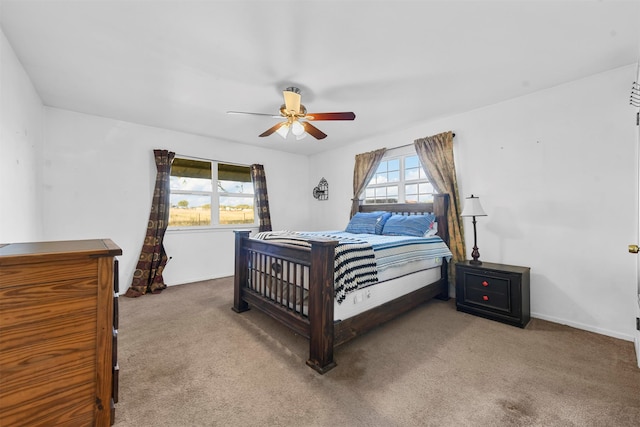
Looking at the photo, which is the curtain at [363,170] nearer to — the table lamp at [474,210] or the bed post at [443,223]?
the bed post at [443,223]

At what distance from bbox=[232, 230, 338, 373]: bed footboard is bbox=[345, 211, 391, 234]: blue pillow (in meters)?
1.71

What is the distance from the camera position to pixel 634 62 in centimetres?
233

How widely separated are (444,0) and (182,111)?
313 centimetres

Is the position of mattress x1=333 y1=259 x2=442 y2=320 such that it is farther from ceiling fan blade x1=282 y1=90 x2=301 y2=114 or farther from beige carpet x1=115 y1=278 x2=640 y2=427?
ceiling fan blade x1=282 y1=90 x2=301 y2=114

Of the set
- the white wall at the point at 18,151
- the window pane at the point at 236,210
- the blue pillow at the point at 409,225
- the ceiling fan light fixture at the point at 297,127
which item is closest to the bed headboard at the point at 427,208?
the blue pillow at the point at 409,225

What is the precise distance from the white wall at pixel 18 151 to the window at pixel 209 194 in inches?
61.5

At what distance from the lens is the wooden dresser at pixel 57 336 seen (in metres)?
1.09

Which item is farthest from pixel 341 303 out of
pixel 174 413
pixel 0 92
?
pixel 0 92

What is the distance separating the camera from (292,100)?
8.14 feet

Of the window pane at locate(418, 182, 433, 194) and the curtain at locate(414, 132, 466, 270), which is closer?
the curtain at locate(414, 132, 466, 270)

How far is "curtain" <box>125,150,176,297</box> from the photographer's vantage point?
373cm

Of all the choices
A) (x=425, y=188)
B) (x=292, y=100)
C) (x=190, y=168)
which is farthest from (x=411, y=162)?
(x=190, y=168)

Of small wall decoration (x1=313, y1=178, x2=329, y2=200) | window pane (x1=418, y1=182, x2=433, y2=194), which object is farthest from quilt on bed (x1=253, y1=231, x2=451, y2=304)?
small wall decoration (x1=313, y1=178, x2=329, y2=200)

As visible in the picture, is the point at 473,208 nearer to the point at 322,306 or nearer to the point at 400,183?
the point at 400,183
